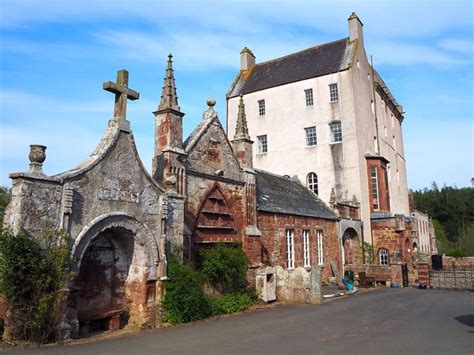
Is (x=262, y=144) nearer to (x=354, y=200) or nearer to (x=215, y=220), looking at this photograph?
(x=354, y=200)

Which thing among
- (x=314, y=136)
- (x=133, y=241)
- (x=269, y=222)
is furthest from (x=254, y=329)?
(x=314, y=136)

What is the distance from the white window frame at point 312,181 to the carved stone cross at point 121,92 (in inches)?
815

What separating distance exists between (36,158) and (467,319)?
41.1 feet

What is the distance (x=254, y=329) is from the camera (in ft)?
35.1

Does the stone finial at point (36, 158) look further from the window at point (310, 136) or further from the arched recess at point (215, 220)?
the window at point (310, 136)

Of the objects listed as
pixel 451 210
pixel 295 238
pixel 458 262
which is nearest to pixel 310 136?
pixel 295 238

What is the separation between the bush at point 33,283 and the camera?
8219mm

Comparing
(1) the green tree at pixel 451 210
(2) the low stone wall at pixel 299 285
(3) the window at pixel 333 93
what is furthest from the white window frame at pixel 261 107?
(1) the green tree at pixel 451 210

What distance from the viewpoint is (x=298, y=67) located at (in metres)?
33.7

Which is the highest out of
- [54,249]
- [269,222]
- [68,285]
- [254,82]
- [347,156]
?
[254,82]

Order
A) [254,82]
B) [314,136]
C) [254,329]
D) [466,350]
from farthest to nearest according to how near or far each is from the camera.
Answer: [254,82], [314,136], [254,329], [466,350]

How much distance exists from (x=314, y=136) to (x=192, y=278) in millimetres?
21492

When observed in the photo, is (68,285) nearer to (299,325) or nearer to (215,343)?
(215,343)

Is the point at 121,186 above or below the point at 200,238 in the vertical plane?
above
